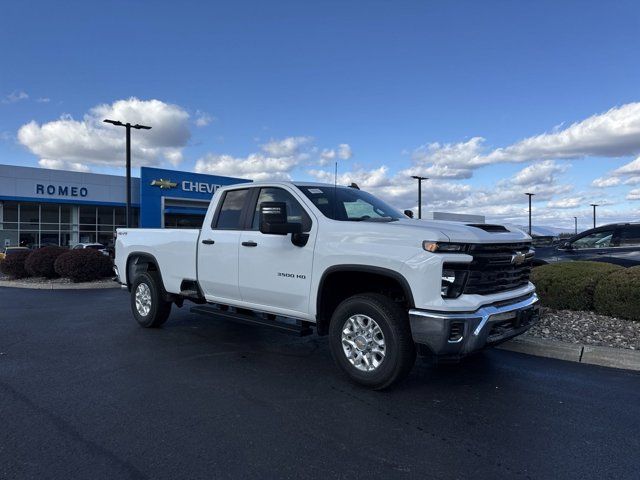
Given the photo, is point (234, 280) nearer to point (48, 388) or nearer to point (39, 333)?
point (48, 388)

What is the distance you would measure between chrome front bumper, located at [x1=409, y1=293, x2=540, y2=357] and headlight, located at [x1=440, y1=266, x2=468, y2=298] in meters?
0.19

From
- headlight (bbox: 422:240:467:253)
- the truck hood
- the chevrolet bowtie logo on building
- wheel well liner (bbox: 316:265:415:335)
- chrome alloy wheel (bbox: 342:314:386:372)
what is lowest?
chrome alloy wheel (bbox: 342:314:386:372)

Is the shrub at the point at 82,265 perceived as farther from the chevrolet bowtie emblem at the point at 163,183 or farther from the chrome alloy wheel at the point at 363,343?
the chevrolet bowtie emblem at the point at 163,183

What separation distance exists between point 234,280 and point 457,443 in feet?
10.6

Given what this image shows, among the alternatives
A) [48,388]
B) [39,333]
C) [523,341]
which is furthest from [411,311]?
[39,333]

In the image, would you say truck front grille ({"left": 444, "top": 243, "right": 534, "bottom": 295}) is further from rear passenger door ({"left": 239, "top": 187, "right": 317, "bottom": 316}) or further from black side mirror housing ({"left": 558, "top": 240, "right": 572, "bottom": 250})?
black side mirror housing ({"left": 558, "top": 240, "right": 572, "bottom": 250})

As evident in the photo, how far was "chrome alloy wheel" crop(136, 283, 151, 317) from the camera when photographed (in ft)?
24.8

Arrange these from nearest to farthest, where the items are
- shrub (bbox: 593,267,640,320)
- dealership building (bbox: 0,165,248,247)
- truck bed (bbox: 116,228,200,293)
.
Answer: truck bed (bbox: 116,228,200,293) → shrub (bbox: 593,267,640,320) → dealership building (bbox: 0,165,248,247)

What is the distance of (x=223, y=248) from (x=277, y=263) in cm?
100

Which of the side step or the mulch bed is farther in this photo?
the mulch bed

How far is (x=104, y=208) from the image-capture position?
128 feet

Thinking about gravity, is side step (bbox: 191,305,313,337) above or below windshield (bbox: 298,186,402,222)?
below

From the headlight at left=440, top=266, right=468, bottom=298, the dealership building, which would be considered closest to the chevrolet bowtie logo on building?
the headlight at left=440, top=266, right=468, bottom=298

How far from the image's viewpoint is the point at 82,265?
14.4 metres
